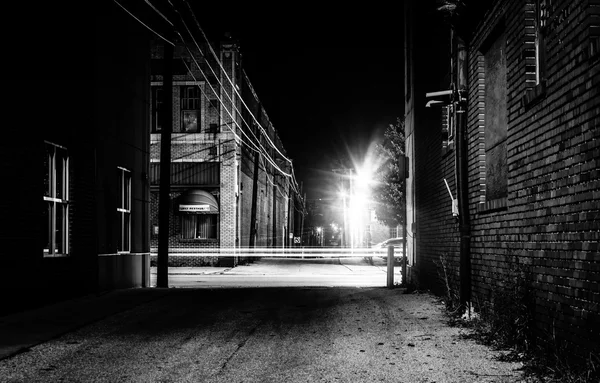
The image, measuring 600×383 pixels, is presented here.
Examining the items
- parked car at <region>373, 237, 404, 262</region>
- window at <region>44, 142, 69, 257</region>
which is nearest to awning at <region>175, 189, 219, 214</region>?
parked car at <region>373, 237, 404, 262</region>

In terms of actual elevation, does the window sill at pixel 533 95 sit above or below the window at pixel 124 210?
above

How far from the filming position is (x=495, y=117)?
381 inches

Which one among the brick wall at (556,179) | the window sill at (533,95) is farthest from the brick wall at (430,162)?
the window sill at (533,95)

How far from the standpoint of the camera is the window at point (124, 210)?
16.7m

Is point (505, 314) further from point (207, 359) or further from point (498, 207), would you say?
point (207, 359)

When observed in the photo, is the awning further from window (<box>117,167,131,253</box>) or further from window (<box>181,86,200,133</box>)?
window (<box>117,167,131,253</box>)

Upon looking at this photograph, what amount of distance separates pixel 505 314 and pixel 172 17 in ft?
63.3

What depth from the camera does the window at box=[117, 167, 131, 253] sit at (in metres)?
16.7

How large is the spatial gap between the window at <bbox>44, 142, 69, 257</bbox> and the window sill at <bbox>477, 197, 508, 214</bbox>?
25.0 feet

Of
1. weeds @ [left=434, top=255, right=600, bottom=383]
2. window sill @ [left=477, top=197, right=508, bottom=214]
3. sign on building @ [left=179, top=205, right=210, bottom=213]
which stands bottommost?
weeds @ [left=434, top=255, right=600, bottom=383]

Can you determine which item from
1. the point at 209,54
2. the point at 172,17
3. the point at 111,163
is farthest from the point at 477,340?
the point at 209,54

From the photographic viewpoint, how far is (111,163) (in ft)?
51.4

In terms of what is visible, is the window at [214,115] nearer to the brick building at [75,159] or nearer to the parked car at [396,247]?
the parked car at [396,247]

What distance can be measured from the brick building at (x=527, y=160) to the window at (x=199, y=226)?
76.6ft
